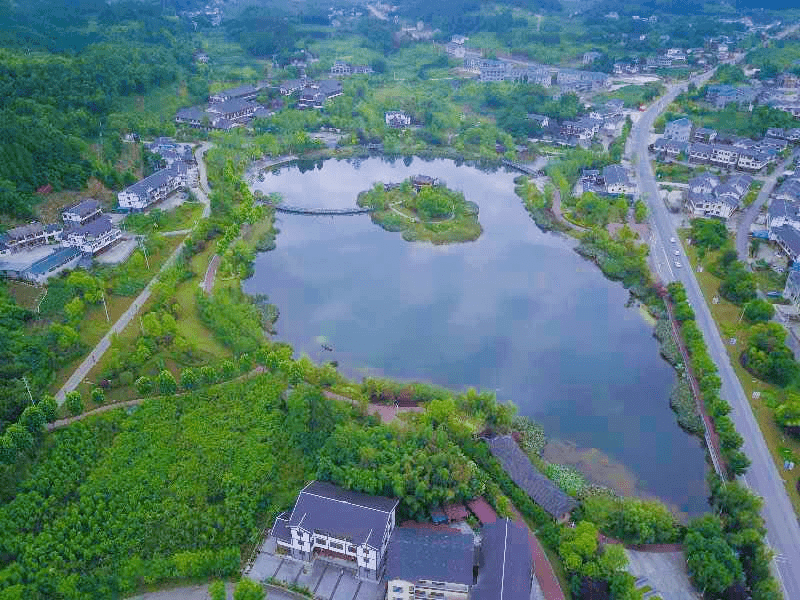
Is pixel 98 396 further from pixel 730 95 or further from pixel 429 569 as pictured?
pixel 730 95

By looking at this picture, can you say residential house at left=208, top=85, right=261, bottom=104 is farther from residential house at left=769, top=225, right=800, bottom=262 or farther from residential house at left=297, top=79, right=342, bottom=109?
residential house at left=769, top=225, right=800, bottom=262

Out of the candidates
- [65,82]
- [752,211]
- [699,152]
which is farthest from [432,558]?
[65,82]

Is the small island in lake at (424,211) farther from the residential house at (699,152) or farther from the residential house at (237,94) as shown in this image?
the residential house at (237,94)

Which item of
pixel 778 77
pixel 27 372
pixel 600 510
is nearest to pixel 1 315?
pixel 27 372

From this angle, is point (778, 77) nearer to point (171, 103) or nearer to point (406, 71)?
point (406, 71)

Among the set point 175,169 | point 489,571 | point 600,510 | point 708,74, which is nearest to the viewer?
point 489,571

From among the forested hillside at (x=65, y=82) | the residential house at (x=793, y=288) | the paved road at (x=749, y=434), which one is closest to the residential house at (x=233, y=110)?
the forested hillside at (x=65, y=82)
